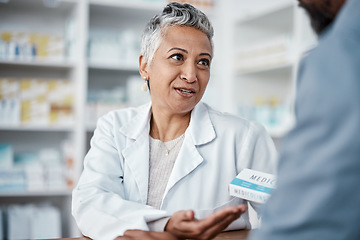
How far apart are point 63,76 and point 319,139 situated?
11.6ft

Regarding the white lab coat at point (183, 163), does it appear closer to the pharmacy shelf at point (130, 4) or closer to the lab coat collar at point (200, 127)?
the lab coat collar at point (200, 127)

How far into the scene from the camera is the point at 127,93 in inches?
149

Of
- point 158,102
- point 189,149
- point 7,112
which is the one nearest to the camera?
point 189,149

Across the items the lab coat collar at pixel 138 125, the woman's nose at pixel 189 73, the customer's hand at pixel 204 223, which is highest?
the woman's nose at pixel 189 73

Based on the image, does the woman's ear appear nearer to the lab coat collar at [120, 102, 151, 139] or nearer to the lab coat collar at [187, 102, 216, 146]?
the lab coat collar at [120, 102, 151, 139]

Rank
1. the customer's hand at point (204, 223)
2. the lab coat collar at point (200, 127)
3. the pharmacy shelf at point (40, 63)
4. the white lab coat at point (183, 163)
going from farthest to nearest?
the pharmacy shelf at point (40, 63)
the lab coat collar at point (200, 127)
the white lab coat at point (183, 163)
the customer's hand at point (204, 223)

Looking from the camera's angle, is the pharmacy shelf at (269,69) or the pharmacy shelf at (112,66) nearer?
the pharmacy shelf at (269,69)

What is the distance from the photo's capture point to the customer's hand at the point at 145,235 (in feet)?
3.56

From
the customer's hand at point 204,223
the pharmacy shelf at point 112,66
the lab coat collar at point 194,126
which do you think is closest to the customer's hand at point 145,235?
the customer's hand at point 204,223

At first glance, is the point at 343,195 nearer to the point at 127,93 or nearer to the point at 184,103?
the point at 184,103

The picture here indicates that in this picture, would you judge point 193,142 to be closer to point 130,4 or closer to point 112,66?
point 112,66

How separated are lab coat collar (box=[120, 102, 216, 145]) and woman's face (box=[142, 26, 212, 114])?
60 mm

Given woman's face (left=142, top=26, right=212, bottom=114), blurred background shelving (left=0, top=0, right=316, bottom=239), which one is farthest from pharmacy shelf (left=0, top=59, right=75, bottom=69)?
woman's face (left=142, top=26, right=212, bottom=114)

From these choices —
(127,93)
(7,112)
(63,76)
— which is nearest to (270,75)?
(127,93)
